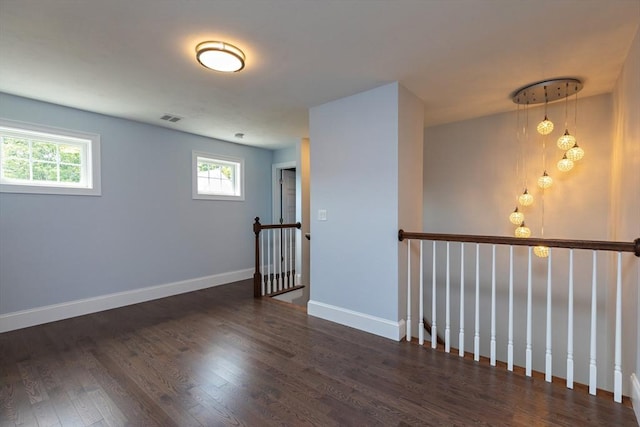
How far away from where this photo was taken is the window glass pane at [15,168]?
3023 mm

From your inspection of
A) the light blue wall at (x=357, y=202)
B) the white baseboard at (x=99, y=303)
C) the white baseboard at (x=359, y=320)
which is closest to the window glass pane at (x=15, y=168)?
the white baseboard at (x=99, y=303)

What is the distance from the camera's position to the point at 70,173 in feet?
11.3

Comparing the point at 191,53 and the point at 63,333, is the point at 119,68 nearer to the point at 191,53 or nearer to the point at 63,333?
the point at 191,53

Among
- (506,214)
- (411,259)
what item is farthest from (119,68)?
(506,214)

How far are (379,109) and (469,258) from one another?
7.89ft

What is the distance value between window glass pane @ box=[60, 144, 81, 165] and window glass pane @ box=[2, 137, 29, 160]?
30cm

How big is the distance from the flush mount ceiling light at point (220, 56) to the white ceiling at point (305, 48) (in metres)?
0.08

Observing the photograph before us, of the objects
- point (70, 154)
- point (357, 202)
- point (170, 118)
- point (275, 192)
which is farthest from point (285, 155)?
point (70, 154)

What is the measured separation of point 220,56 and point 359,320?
2.72 metres

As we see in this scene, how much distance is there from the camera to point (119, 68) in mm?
2426

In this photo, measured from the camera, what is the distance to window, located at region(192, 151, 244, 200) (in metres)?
4.68

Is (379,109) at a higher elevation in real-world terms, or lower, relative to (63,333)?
higher

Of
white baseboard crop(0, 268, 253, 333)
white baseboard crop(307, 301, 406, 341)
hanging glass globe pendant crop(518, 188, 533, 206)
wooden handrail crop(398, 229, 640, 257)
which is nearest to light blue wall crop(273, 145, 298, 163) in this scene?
white baseboard crop(0, 268, 253, 333)

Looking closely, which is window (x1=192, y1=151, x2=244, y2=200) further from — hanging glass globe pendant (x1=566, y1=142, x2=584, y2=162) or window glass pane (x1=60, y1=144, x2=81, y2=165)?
hanging glass globe pendant (x1=566, y1=142, x2=584, y2=162)
